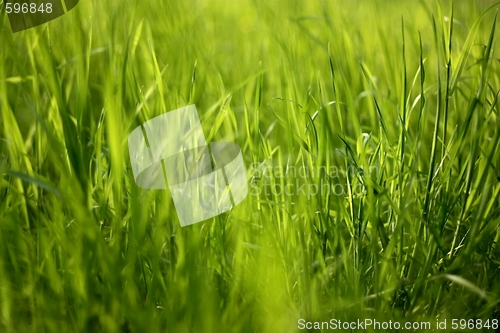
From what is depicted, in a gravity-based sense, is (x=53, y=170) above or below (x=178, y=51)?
below

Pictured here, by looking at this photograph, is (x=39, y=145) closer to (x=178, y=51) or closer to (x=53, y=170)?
(x=53, y=170)

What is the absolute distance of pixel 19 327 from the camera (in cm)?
56

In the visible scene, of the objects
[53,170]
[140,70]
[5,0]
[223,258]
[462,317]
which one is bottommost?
[462,317]

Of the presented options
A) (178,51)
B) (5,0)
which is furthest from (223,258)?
(5,0)

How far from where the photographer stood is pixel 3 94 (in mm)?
619

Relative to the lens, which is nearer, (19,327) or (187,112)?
(19,327)

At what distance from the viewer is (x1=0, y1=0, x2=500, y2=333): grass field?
0.56 m

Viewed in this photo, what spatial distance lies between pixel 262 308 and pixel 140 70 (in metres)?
0.39

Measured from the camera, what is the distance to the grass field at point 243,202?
22.0 inches

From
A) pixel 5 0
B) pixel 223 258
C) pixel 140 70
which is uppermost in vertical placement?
pixel 5 0

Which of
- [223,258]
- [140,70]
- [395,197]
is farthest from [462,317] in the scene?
[140,70]

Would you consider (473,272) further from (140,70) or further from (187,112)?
(140,70)

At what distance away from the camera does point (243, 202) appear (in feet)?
2.16

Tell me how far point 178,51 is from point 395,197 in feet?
1.29
